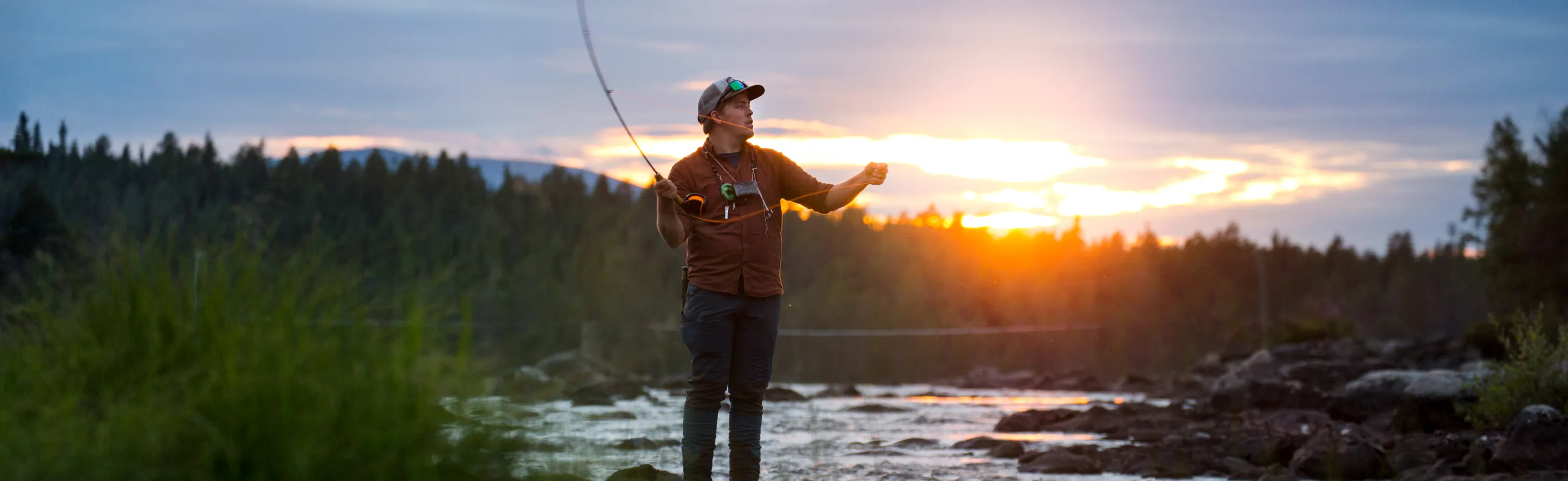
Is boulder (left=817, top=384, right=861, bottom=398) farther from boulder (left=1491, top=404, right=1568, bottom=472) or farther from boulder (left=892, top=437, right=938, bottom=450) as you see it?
boulder (left=1491, top=404, right=1568, bottom=472)

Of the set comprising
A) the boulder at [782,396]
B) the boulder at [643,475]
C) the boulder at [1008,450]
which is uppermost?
the boulder at [643,475]

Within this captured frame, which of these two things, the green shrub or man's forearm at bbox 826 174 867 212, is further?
the green shrub

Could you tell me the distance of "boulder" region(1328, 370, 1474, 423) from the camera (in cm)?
1312

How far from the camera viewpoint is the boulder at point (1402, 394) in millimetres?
13117

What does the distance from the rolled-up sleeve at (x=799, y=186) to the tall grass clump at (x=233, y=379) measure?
1.88m

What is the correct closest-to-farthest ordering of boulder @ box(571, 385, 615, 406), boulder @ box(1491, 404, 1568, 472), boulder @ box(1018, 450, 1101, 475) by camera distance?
boulder @ box(1491, 404, 1568, 472) → boulder @ box(1018, 450, 1101, 475) → boulder @ box(571, 385, 615, 406)

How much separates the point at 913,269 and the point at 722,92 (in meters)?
63.7

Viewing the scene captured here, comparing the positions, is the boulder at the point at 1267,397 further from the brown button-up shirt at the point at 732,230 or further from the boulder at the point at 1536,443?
the brown button-up shirt at the point at 732,230

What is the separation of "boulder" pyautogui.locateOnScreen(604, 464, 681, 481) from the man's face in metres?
1.42

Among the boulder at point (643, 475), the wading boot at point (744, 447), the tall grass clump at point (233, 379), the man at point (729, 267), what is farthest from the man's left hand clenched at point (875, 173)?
the tall grass clump at point (233, 379)

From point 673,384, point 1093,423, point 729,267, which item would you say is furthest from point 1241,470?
point 673,384

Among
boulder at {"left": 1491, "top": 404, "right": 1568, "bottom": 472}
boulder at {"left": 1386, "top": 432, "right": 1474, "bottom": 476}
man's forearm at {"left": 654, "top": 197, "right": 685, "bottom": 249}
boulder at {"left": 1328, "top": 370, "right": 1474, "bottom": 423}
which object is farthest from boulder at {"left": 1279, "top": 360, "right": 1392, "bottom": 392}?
man's forearm at {"left": 654, "top": 197, "right": 685, "bottom": 249}

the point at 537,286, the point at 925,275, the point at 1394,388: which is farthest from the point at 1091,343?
the point at 1394,388

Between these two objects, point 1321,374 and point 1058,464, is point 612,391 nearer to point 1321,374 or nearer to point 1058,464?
point 1058,464
